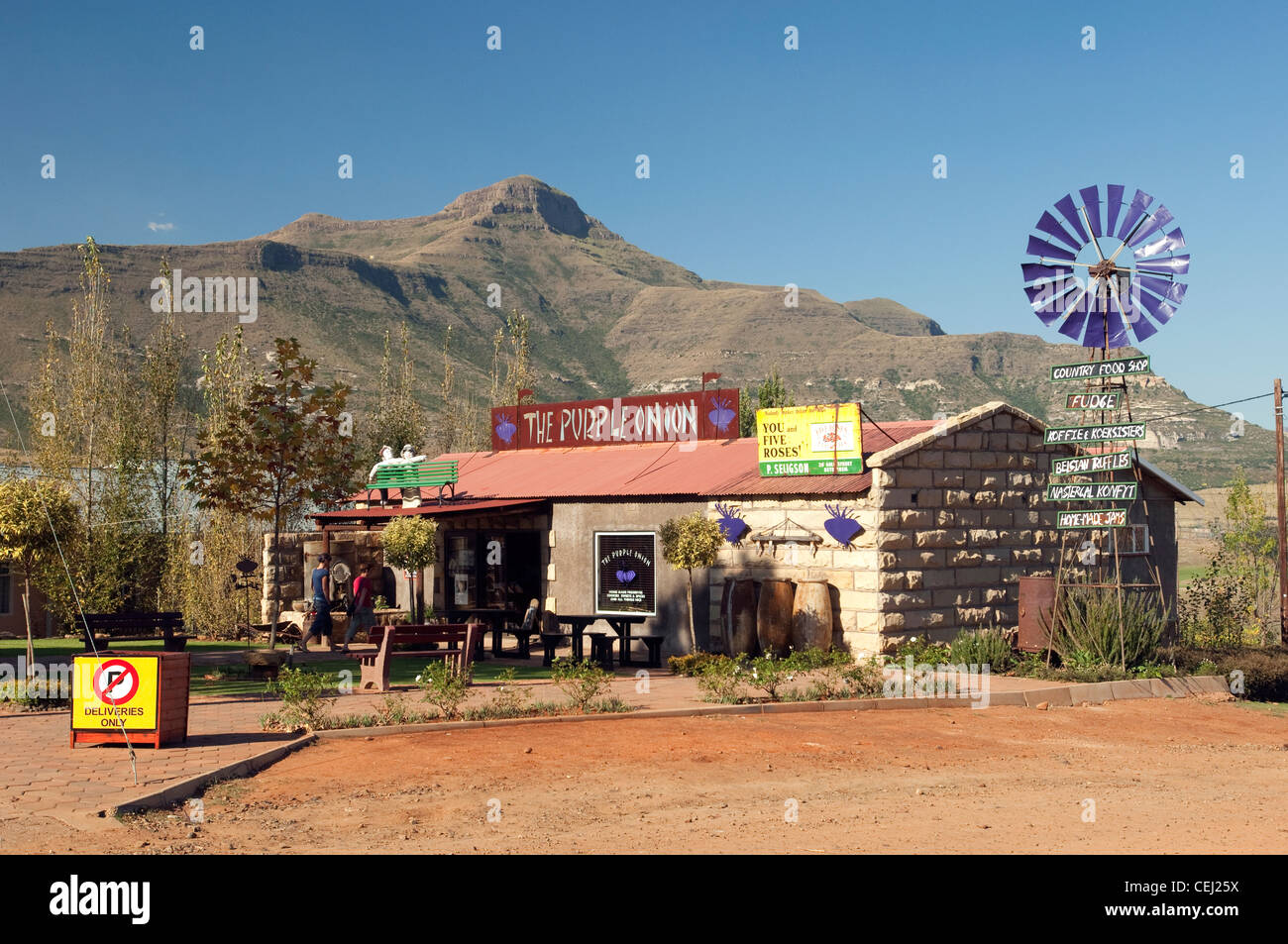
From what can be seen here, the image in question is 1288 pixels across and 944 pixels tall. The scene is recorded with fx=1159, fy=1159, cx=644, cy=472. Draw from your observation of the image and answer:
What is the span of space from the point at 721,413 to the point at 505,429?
713 centimetres

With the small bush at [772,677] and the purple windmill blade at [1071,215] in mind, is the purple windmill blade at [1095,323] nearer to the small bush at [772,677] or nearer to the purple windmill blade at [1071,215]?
the purple windmill blade at [1071,215]

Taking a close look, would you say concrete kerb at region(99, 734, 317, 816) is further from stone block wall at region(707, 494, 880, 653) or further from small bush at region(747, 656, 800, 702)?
stone block wall at region(707, 494, 880, 653)

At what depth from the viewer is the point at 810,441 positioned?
19.3 meters

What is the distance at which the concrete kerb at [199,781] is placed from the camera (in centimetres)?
873

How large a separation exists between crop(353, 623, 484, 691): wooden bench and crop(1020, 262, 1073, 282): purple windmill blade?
10.7 metres

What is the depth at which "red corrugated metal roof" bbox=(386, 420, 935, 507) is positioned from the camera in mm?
19734

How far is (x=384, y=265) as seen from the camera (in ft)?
500

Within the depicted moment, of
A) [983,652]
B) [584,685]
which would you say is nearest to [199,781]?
[584,685]

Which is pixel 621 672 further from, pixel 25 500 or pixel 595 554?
pixel 25 500

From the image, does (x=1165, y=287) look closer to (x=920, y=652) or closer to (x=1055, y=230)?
(x=1055, y=230)

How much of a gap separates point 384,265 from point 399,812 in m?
150

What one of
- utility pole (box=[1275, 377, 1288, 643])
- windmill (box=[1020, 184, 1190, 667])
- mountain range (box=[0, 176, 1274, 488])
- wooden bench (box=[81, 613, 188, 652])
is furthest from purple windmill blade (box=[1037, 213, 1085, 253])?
mountain range (box=[0, 176, 1274, 488])

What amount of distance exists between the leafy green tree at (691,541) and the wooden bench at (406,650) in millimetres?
3877

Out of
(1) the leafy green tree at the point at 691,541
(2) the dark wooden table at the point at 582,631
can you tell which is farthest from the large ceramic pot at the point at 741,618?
(2) the dark wooden table at the point at 582,631
